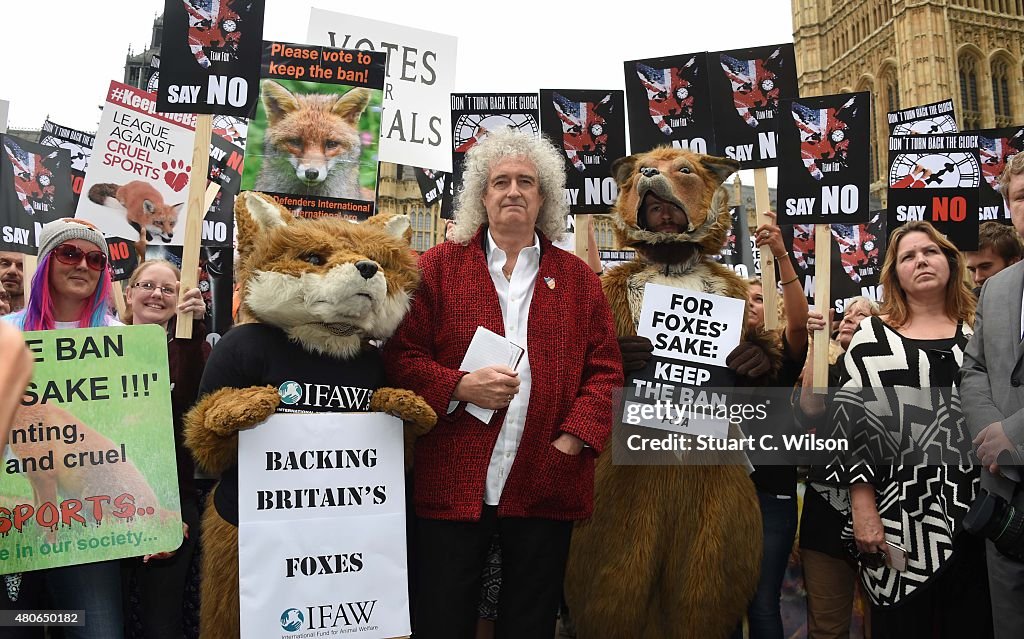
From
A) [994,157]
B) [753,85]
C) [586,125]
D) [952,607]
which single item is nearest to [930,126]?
[994,157]

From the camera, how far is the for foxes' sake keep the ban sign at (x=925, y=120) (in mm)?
5531

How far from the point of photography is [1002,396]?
2.73 metres

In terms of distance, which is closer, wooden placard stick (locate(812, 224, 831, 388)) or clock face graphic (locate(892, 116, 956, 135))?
wooden placard stick (locate(812, 224, 831, 388))

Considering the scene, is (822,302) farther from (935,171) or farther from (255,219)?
(255,219)

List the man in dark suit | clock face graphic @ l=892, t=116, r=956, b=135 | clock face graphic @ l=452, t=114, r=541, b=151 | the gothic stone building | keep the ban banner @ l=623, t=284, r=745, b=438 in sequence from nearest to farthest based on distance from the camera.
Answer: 1. the man in dark suit
2. keep the ban banner @ l=623, t=284, r=745, b=438
3. clock face graphic @ l=452, t=114, r=541, b=151
4. clock face graphic @ l=892, t=116, r=956, b=135
5. the gothic stone building

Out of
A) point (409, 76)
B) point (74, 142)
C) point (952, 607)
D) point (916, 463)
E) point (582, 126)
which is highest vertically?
point (409, 76)

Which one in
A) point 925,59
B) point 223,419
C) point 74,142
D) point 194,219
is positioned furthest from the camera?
point 925,59

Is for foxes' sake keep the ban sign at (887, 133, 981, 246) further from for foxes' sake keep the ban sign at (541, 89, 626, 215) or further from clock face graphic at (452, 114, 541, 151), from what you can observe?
clock face graphic at (452, 114, 541, 151)

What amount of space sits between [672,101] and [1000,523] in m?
2.73

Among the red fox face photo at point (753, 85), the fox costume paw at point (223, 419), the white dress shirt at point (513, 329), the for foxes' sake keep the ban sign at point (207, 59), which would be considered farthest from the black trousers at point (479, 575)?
the red fox face photo at point (753, 85)

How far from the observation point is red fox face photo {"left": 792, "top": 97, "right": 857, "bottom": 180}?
4031mm

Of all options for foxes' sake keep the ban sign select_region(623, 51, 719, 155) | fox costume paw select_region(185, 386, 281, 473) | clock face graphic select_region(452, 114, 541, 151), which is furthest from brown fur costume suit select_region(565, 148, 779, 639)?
clock face graphic select_region(452, 114, 541, 151)

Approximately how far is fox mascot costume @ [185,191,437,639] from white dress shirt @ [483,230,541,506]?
11.6 inches

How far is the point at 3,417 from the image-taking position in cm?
113
